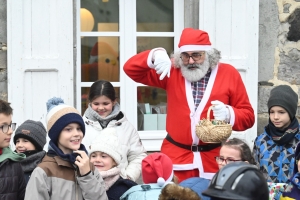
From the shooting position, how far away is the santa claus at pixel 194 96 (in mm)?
4145

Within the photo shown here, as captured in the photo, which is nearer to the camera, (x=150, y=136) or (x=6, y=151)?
(x=6, y=151)

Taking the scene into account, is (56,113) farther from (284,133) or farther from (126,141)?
(284,133)

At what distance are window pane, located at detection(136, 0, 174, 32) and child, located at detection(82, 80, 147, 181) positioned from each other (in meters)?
1.45

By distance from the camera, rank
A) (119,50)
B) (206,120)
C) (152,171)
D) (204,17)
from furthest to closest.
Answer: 1. (119,50)
2. (204,17)
3. (206,120)
4. (152,171)

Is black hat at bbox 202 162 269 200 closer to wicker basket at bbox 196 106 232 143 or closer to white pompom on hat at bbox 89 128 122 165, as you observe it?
white pompom on hat at bbox 89 128 122 165

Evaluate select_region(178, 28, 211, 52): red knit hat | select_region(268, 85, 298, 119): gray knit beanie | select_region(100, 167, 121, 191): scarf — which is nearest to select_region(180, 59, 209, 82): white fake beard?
select_region(178, 28, 211, 52): red knit hat

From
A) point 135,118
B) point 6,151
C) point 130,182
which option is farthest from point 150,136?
point 6,151

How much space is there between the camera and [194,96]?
4195mm

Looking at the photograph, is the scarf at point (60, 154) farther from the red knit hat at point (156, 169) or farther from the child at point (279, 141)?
the child at point (279, 141)

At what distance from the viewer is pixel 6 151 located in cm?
349

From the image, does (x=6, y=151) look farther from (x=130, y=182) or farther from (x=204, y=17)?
(x=204, y=17)

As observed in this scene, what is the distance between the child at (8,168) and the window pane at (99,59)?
2067 mm

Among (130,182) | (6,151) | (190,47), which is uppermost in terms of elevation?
(190,47)

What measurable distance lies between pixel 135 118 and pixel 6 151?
218cm
